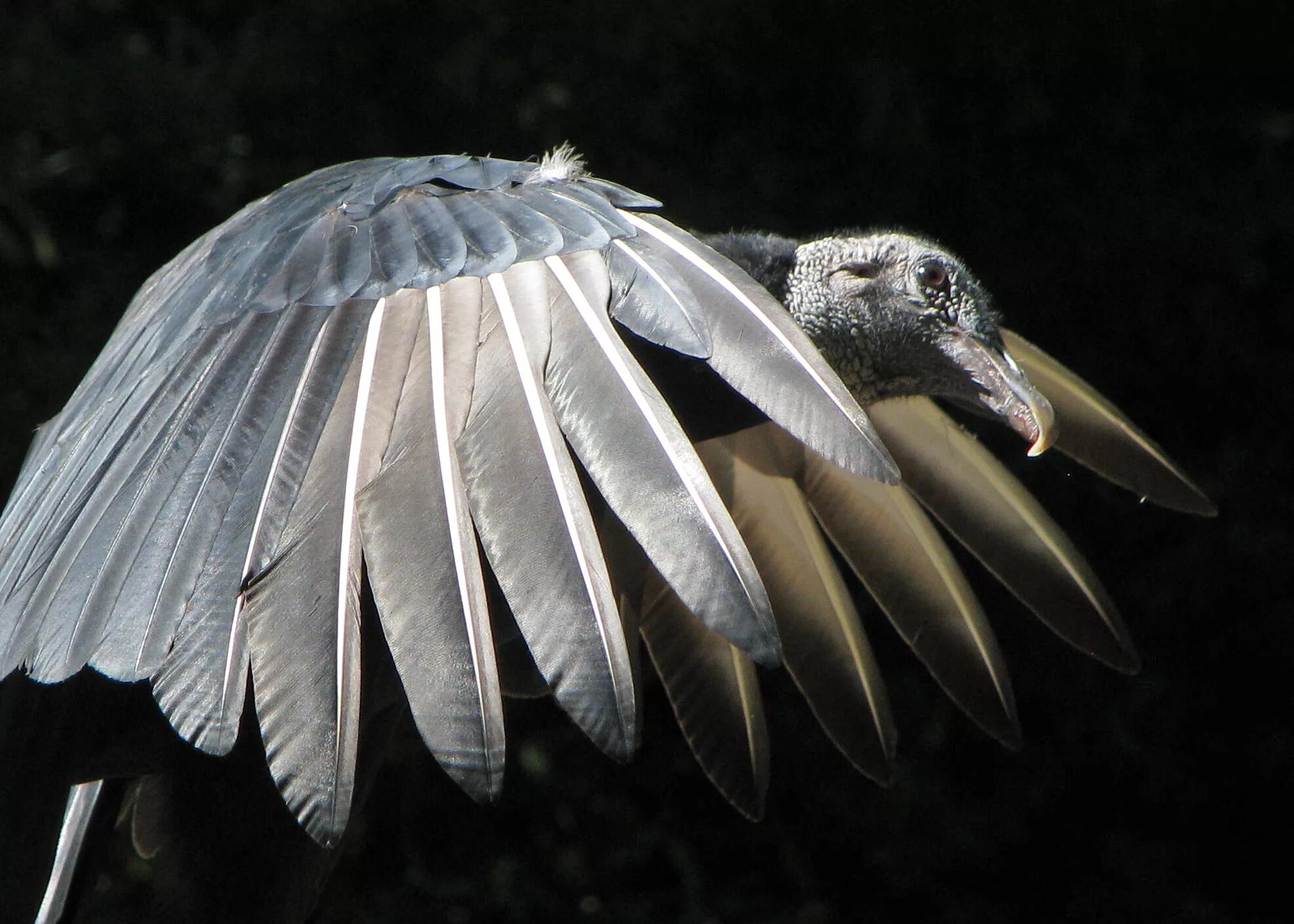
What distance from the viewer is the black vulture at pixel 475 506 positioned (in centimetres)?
137

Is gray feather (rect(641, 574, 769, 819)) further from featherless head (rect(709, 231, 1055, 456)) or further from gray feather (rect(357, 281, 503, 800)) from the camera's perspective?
gray feather (rect(357, 281, 503, 800))

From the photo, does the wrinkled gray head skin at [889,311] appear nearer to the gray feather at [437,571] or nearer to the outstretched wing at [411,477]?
the outstretched wing at [411,477]

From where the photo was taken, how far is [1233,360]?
340cm

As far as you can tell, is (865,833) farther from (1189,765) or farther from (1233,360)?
(1233,360)

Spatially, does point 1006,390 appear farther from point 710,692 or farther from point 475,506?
point 475,506

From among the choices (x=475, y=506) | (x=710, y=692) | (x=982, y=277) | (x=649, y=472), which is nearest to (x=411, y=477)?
(x=475, y=506)

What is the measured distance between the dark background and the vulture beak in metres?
1.15

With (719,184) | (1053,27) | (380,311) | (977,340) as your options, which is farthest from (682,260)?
(1053,27)

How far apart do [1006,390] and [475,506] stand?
1019 mm

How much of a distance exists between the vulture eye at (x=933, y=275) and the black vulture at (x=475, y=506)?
0.01 meters

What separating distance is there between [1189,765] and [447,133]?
2.31 m

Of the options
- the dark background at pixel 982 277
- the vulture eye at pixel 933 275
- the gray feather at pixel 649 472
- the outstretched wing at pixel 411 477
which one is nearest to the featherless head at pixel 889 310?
the vulture eye at pixel 933 275

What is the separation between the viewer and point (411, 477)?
151cm

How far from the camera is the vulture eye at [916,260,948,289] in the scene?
7.63 ft
